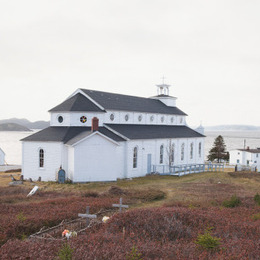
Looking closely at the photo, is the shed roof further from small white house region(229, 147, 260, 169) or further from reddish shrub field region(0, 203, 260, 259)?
small white house region(229, 147, 260, 169)

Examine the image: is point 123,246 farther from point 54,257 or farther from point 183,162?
point 183,162

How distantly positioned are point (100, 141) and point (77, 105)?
6.08 meters

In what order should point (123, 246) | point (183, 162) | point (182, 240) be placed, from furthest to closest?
1. point (183, 162)
2. point (182, 240)
3. point (123, 246)

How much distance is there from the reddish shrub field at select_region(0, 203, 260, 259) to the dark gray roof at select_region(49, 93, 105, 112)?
1880 cm

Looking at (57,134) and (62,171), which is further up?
(57,134)

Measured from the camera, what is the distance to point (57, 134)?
33.9 metres

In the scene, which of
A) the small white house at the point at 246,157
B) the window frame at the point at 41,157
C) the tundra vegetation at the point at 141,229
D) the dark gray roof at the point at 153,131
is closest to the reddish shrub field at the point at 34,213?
the tundra vegetation at the point at 141,229

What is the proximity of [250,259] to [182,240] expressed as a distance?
3.31m

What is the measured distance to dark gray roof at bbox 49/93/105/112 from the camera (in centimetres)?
3575

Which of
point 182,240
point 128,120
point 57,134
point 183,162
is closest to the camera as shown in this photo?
point 182,240

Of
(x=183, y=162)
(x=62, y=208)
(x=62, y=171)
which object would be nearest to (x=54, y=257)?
(x=62, y=208)

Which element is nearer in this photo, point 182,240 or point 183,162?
point 182,240

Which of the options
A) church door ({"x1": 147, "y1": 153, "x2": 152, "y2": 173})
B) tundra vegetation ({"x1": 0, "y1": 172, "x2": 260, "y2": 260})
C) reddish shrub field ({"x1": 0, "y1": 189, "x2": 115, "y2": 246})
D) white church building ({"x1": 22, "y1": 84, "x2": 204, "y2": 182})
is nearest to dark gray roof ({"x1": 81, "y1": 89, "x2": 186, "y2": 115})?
white church building ({"x1": 22, "y1": 84, "x2": 204, "y2": 182})

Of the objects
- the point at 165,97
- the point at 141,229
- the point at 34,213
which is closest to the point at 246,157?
the point at 165,97
